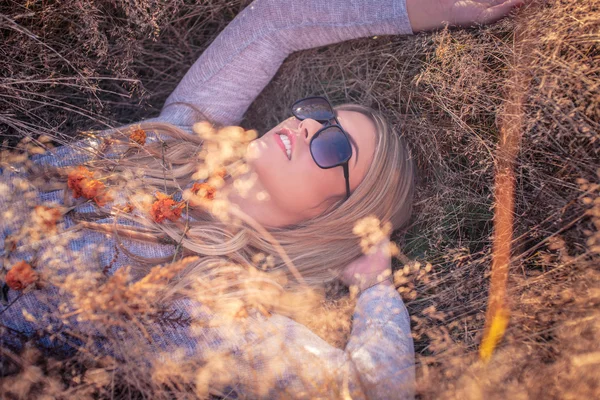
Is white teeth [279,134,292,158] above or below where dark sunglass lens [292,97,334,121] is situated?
below

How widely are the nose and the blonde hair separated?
43cm

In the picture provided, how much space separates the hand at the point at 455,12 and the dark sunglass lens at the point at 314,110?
0.81 metres

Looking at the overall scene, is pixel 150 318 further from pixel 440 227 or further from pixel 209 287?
pixel 440 227

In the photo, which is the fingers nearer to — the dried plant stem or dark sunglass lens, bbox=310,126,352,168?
the dried plant stem

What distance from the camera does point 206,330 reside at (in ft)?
7.50

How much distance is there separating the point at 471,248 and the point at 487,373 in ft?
3.08

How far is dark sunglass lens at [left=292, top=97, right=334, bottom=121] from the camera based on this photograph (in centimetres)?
273

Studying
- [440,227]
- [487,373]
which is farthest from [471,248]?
[487,373]

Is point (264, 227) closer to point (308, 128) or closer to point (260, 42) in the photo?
point (308, 128)

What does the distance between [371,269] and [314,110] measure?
1.12m

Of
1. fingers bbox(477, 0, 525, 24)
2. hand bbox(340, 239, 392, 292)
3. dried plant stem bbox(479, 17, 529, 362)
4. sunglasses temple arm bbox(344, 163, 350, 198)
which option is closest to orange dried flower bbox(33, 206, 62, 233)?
sunglasses temple arm bbox(344, 163, 350, 198)

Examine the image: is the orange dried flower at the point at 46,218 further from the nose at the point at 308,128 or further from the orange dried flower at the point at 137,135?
the nose at the point at 308,128

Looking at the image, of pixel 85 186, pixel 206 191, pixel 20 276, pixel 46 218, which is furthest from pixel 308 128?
pixel 20 276

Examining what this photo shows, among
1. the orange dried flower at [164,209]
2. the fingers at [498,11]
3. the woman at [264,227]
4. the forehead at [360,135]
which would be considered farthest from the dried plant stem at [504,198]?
the orange dried flower at [164,209]
